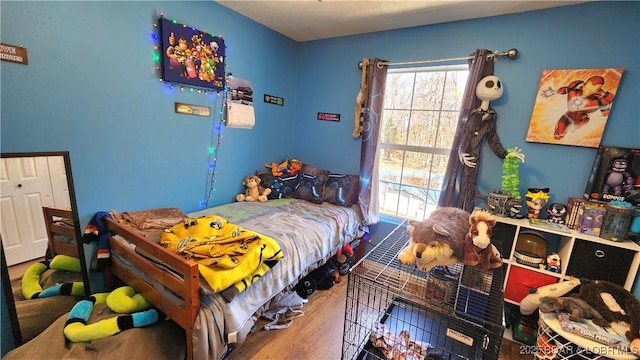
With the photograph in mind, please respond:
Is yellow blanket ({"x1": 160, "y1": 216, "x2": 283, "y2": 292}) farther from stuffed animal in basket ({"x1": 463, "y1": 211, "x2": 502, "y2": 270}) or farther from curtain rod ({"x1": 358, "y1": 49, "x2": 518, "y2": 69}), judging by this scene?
curtain rod ({"x1": 358, "y1": 49, "x2": 518, "y2": 69})

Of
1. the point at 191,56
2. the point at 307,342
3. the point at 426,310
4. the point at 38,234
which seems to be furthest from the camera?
the point at 191,56

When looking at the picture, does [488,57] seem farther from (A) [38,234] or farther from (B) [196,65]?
(A) [38,234]

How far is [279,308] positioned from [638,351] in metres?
1.96

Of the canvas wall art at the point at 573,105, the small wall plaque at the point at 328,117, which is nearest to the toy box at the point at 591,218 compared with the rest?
the canvas wall art at the point at 573,105

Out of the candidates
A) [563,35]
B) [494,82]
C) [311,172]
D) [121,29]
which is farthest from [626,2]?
[121,29]

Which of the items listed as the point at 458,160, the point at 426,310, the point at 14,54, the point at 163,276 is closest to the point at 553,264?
the point at 458,160

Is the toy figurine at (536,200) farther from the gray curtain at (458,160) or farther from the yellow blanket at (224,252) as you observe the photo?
the yellow blanket at (224,252)

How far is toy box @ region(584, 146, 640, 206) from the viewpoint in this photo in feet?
5.60

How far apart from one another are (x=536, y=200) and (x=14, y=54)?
325 cm

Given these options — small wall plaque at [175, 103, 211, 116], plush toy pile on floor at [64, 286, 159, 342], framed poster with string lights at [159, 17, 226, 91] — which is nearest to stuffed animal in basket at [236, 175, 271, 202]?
small wall plaque at [175, 103, 211, 116]

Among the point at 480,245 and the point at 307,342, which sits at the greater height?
the point at 480,245

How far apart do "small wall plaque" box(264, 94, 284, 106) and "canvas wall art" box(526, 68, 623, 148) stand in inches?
91.0

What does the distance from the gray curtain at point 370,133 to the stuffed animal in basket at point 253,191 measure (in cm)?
99

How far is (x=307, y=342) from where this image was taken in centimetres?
179
